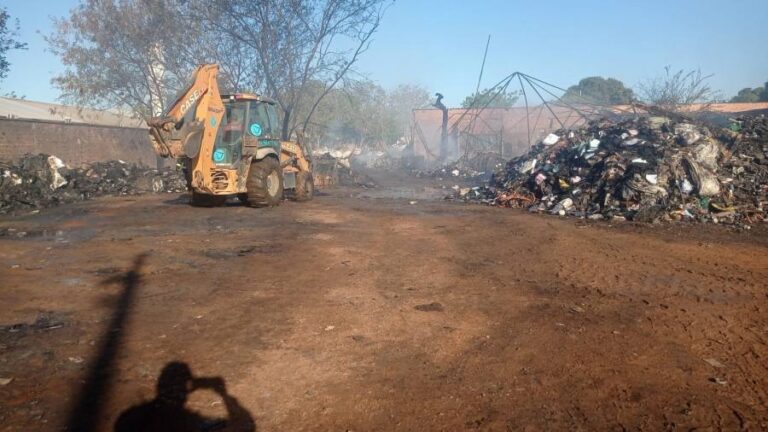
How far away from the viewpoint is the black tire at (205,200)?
11.4 meters

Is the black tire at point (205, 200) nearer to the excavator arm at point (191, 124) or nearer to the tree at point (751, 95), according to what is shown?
the excavator arm at point (191, 124)

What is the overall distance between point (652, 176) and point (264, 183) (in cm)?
836

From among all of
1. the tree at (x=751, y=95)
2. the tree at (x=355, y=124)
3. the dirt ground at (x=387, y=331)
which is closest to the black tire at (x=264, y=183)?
the dirt ground at (x=387, y=331)

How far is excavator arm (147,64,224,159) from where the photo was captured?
9375 millimetres

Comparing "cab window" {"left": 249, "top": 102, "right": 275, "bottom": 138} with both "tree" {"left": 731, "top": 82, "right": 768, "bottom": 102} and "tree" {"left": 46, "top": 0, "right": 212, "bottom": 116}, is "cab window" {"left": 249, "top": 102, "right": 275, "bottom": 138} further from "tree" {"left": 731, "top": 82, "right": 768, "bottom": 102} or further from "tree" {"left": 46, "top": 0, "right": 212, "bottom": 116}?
"tree" {"left": 731, "top": 82, "right": 768, "bottom": 102}

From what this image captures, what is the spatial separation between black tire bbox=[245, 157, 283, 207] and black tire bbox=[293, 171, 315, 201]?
52.0 inches

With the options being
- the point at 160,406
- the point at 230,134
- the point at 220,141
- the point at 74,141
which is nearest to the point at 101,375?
the point at 160,406

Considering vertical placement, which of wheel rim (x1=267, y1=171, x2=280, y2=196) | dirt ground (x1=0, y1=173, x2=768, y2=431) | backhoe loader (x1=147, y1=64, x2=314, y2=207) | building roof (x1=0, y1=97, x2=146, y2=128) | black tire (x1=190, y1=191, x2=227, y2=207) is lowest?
dirt ground (x1=0, y1=173, x2=768, y2=431)

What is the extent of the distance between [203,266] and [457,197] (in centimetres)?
994

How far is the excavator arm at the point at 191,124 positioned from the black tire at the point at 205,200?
5.77ft

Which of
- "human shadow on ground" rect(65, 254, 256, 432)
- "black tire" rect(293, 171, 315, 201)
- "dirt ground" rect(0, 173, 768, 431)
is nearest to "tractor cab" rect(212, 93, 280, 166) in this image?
"black tire" rect(293, 171, 315, 201)

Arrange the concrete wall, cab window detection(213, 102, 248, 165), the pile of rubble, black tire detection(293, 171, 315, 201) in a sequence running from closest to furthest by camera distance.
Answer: cab window detection(213, 102, 248, 165) < the pile of rubble < black tire detection(293, 171, 315, 201) < the concrete wall

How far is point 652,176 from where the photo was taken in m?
10.6

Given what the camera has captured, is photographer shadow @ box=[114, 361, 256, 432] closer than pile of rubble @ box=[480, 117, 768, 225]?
Yes
